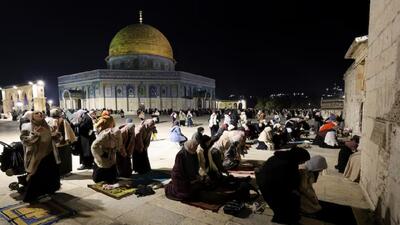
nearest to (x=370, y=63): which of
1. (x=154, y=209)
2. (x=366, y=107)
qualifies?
(x=366, y=107)

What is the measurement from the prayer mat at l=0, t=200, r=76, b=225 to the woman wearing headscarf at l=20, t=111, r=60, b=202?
0.24 m

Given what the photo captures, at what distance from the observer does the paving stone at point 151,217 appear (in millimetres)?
3379

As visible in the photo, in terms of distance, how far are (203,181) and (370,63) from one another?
3.49 m

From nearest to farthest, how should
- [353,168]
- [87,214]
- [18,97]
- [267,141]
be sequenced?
[87,214] < [353,168] < [267,141] < [18,97]

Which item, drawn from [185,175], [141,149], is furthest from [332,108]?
[185,175]

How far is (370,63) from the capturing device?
166 inches

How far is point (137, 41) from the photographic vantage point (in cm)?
3728

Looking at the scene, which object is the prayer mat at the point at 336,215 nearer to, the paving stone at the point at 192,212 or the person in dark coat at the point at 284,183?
the person in dark coat at the point at 284,183

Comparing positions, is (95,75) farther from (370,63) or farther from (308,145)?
(370,63)

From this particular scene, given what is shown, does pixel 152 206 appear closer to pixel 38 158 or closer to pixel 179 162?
pixel 179 162

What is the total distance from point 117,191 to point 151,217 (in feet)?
3.80

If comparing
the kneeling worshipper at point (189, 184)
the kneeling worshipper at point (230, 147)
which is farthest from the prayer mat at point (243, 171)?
the kneeling worshipper at point (189, 184)

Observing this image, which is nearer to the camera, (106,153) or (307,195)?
(307,195)

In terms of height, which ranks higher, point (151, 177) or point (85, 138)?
point (85, 138)
